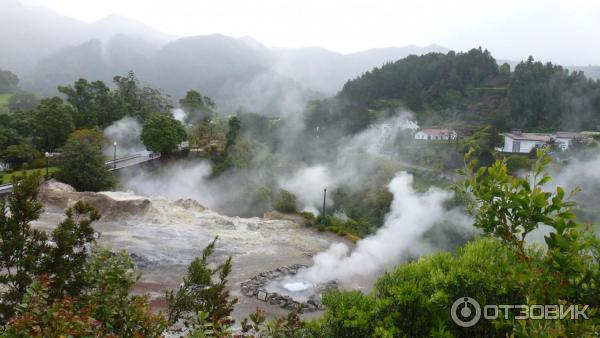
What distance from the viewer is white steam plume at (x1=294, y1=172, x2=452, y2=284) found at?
45.5 ft

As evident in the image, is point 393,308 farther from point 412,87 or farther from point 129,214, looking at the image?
point 412,87

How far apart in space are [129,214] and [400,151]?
2201 cm

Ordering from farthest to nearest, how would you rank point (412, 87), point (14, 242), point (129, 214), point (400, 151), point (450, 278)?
point (412, 87) < point (400, 151) < point (129, 214) < point (14, 242) < point (450, 278)

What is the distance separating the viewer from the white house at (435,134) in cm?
3584

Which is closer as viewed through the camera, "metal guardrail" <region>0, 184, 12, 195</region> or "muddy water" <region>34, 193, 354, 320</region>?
"muddy water" <region>34, 193, 354, 320</region>

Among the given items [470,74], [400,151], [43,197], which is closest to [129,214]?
[43,197]

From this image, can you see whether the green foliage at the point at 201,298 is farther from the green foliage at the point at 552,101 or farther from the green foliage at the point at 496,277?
the green foliage at the point at 552,101

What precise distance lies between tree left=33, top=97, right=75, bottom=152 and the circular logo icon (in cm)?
3240

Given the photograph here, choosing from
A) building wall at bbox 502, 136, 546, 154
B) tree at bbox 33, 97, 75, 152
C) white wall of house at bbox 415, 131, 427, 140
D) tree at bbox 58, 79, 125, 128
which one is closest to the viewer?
tree at bbox 33, 97, 75, 152

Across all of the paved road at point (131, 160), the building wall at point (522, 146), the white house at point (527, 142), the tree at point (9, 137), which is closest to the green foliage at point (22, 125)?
the tree at point (9, 137)

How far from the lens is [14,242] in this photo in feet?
16.0

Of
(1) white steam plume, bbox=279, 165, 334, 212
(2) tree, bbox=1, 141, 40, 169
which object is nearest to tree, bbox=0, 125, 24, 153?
(2) tree, bbox=1, 141, 40, 169

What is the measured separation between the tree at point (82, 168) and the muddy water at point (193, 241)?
3109 mm

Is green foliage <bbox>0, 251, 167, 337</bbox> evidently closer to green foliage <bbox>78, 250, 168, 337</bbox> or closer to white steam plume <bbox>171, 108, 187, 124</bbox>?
green foliage <bbox>78, 250, 168, 337</bbox>
